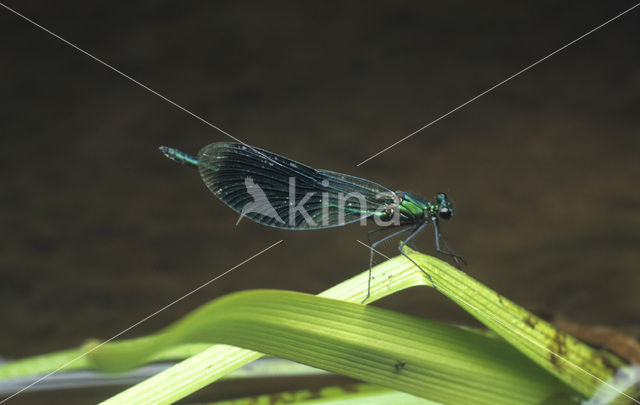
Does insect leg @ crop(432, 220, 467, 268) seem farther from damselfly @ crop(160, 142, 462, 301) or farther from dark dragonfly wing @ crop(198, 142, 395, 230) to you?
dark dragonfly wing @ crop(198, 142, 395, 230)

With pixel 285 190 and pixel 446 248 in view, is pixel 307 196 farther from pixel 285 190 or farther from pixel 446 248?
pixel 446 248

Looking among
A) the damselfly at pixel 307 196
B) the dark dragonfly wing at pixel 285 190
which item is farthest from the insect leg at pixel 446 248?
the dark dragonfly wing at pixel 285 190

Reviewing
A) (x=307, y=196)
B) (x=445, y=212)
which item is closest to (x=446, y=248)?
(x=445, y=212)

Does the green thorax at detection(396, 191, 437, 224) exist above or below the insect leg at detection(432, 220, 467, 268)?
above

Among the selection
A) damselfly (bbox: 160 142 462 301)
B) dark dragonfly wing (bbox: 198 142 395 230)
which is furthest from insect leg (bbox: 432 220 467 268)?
dark dragonfly wing (bbox: 198 142 395 230)

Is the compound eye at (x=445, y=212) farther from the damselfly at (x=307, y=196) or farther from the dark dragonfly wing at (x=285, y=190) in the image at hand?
the dark dragonfly wing at (x=285, y=190)

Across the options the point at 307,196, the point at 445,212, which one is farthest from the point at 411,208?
the point at 307,196

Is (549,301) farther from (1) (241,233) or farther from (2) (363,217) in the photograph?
(1) (241,233)
